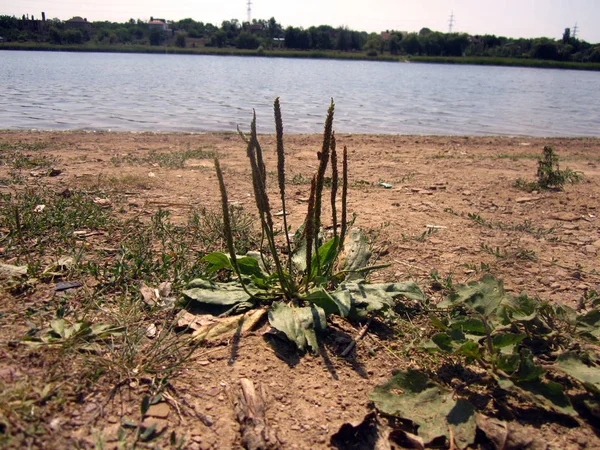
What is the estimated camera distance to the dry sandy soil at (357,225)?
1.72 m

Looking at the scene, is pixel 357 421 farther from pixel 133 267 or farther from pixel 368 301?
pixel 133 267

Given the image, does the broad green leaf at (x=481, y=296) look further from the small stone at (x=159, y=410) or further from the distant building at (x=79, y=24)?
the distant building at (x=79, y=24)

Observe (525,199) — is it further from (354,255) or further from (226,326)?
(226,326)

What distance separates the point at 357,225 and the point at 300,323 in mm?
1790

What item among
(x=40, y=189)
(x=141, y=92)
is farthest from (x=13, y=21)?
(x=40, y=189)

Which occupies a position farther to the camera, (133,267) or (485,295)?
(133,267)

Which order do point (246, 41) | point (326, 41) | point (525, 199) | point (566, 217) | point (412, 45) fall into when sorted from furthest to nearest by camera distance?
point (326, 41) → point (412, 45) → point (246, 41) → point (525, 199) → point (566, 217)

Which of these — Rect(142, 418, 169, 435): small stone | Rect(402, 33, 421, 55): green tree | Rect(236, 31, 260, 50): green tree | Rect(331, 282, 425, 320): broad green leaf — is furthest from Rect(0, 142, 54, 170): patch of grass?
Rect(402, 33, 421, 55): green tree

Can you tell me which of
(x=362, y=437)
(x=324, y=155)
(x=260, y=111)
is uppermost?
(x=324, y=155)

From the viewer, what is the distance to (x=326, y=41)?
353ft

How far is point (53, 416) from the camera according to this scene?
1.57 m

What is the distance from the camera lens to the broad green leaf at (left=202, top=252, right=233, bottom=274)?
2594 mm

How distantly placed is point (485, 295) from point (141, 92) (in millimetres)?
21832

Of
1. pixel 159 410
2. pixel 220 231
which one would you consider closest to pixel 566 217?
pixel 220 231
